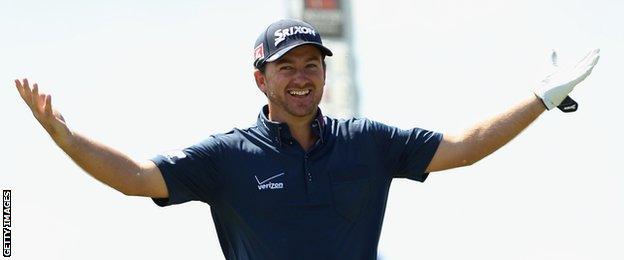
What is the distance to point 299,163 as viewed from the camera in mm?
7238

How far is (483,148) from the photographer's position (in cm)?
744

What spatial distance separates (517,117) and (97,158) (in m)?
2.37

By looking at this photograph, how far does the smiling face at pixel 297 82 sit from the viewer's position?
7.30 m

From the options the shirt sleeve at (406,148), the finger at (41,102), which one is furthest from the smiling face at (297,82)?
the finger at (41,102)

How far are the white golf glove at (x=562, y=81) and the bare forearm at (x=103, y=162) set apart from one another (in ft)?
7.60

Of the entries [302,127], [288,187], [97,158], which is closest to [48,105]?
[97,158]

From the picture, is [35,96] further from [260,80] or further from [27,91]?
[260,80]

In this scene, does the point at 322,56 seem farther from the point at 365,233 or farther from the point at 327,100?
the point at 327,100

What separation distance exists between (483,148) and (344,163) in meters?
0.82

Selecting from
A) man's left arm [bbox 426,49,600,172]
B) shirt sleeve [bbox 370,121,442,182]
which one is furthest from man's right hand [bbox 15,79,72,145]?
man's left arm [bbox 426,49,600,172]

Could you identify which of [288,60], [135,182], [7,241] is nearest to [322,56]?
[288,60]

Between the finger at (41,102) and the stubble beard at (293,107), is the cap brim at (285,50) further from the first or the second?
the finger at (41,102)

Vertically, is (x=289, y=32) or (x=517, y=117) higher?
(x=289, y=32)
